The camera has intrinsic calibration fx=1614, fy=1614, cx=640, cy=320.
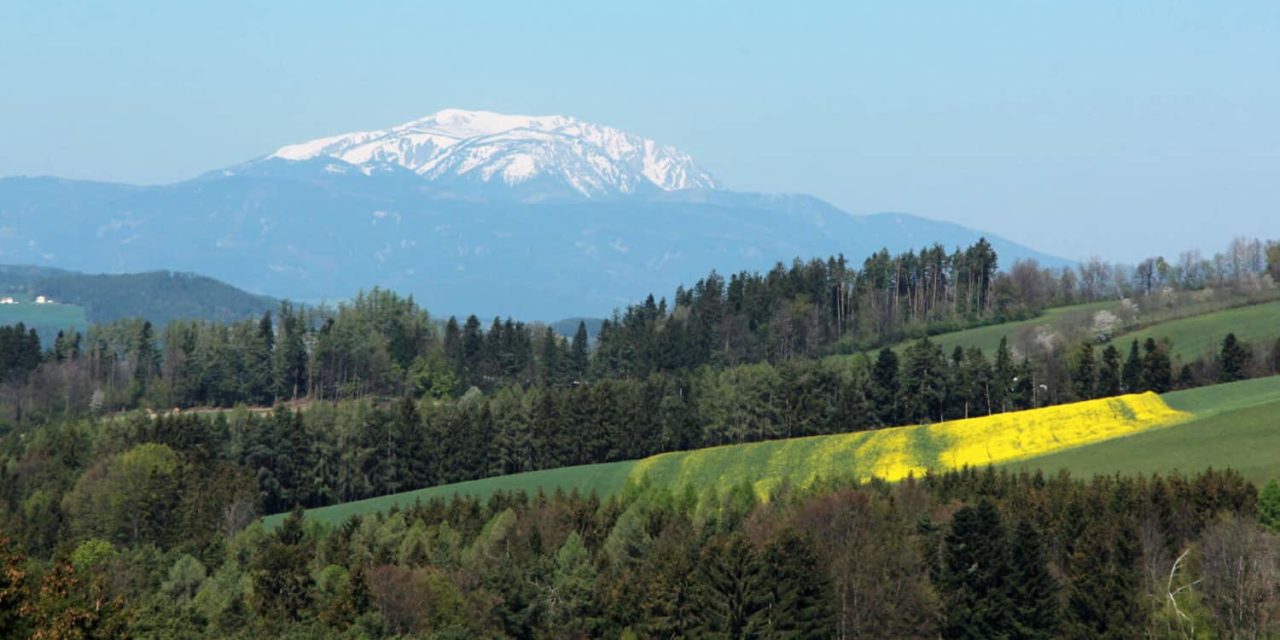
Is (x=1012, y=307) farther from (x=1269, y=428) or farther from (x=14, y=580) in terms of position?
(x=14, y=580)

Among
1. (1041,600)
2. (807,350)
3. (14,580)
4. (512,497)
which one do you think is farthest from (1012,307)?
(14,580)

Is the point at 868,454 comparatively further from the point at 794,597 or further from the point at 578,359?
the point at 578,359

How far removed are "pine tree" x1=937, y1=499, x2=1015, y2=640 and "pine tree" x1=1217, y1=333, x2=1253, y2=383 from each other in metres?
70.3

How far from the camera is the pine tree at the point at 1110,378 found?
435 ft

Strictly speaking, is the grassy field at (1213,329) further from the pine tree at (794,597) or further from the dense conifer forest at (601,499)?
the pine tree at (794,597)

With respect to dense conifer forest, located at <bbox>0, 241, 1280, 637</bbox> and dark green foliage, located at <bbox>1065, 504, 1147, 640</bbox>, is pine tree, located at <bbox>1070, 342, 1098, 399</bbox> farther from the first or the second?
dark green foliage, located at <bbox>1065, 504, 1147, 640</bbox>

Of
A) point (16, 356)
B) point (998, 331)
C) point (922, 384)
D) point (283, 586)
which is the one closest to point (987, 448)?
point (922, 384)

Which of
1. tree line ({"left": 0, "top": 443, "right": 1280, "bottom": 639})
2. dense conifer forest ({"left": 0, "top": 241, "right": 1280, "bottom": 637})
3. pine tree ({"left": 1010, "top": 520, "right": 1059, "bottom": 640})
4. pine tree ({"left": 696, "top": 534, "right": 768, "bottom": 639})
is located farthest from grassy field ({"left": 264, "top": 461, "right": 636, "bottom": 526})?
pine tree ({"left": 1010, "top": 520, "right": 1059, "bottom": 640})

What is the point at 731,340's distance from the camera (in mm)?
188375

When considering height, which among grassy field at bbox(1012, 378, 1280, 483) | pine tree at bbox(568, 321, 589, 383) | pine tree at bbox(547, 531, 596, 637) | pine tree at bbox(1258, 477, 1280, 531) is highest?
pine tree at bbox(568, 321, 589, 383)

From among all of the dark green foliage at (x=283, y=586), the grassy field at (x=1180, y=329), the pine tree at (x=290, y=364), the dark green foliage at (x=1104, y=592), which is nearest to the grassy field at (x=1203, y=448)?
the dark green foliage at (x=1104, y=592)

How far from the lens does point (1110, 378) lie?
133m

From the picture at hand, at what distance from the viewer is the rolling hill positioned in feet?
313

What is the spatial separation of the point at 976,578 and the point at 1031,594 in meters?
2.30
